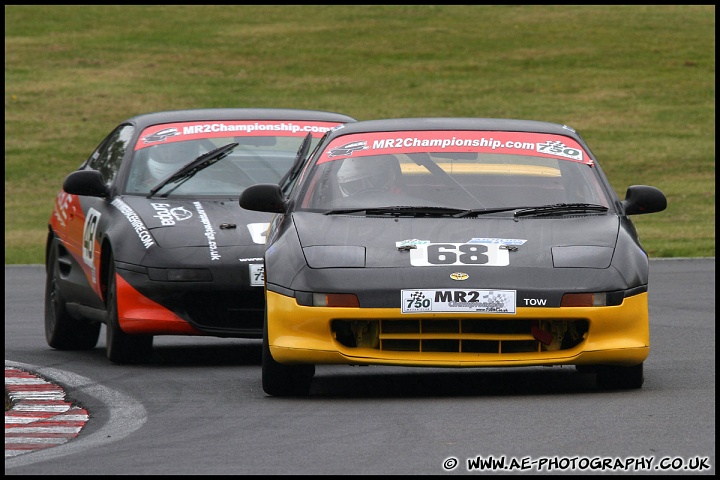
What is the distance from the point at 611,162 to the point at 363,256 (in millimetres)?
27076

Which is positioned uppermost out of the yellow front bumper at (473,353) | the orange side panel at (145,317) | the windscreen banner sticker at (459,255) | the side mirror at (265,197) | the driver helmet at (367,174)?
the driver helmet at (367,174)

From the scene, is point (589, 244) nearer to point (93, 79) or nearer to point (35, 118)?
point (35, 118)

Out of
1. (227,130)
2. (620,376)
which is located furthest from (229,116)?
(620,376)

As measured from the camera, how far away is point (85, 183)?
1046cm

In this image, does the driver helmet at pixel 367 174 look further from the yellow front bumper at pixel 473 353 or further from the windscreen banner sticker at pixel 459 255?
the yellow front bumper at pixel 473 353

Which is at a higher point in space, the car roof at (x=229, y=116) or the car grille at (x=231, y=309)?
the car roof at (x=229, y=116)

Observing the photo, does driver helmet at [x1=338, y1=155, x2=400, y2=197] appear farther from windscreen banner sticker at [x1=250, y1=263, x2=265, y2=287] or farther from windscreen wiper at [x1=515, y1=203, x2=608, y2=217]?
windscreen banner sticker at [x1=250, y1=263, x2=265, y2=287]

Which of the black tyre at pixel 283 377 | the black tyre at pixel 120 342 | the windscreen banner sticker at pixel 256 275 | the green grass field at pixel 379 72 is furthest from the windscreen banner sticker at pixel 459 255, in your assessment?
the green grass field at pixel 379 72

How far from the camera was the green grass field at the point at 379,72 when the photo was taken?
3562 cm

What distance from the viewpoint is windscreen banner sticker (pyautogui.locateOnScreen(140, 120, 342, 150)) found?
11125 millimetres

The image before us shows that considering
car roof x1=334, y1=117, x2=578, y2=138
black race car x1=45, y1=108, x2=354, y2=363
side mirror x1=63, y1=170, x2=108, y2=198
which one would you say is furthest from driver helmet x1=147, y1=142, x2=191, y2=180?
car roof x1=334, y1=117, x2=578, y2=138

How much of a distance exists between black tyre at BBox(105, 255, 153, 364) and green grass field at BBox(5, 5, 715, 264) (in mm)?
16993

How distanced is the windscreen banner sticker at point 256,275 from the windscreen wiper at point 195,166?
1.12m

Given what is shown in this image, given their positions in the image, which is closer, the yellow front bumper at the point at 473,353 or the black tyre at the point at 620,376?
the yellow front bumper at the point at 473,353
